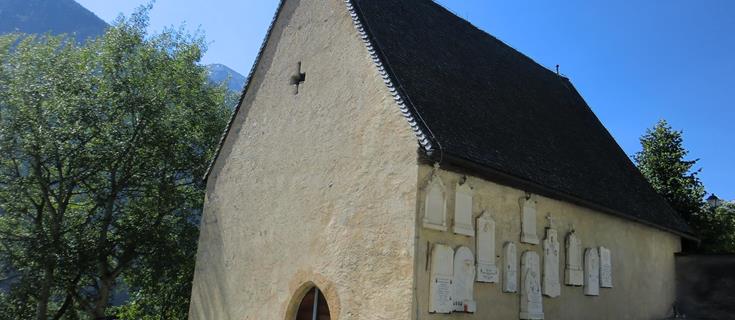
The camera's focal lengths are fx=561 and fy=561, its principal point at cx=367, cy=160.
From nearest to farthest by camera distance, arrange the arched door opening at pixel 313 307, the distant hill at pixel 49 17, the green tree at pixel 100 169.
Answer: the arched door opening at pixel 313 307
the green tree at pixel 100 169
the distant hill at pixel 49 17

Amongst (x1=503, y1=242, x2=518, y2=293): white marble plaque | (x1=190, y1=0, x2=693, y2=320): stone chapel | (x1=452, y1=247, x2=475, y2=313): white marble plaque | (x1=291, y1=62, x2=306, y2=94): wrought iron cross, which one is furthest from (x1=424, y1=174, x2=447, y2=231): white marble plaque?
(x1=291, y1=62, x2=306, y2=94): wrought iron cross

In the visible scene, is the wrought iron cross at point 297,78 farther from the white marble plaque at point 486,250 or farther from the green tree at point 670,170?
the green tree at point 670,170

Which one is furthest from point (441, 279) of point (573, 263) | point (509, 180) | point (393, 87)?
point (573, 263)

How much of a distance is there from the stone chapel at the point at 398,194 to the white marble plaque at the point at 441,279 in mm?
24

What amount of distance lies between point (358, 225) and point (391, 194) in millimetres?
833

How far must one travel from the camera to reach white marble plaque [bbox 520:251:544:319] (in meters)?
9.94

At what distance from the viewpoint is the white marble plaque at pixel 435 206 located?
27.5 feet

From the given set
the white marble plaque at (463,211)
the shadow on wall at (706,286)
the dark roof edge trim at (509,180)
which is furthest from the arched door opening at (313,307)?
the shadow on wall at (706,286)

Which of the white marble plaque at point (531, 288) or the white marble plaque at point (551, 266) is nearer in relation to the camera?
the white marble plaque at point (531, 288)

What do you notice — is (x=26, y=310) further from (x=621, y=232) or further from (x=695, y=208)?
(x=695, y=208)

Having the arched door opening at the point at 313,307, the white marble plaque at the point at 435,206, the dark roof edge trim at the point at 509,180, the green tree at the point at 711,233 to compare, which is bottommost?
the arched door opening at the point at 313,307

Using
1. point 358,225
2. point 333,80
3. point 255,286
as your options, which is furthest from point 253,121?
point 358,225

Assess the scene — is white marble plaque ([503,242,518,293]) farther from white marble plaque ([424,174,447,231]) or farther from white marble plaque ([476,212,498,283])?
white marble plaque ([424,174,447,231])

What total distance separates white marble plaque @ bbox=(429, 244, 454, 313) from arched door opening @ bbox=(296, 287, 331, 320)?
223 cm
